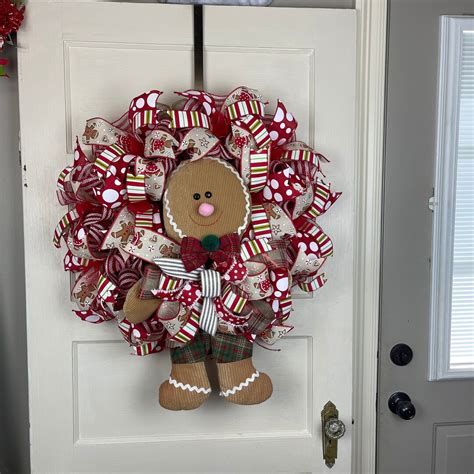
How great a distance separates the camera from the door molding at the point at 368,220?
4.85 feet

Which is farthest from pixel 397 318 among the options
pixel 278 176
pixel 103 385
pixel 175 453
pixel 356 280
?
pixel 103 385

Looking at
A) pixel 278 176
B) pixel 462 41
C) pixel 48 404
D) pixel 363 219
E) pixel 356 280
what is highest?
pixel 462 41

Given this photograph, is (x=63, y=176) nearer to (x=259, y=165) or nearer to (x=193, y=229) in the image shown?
(x=193, y=229)

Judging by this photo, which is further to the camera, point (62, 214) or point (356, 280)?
point (356, 280)

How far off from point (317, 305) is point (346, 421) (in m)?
0.33

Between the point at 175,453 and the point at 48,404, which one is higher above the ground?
the point at 48,404

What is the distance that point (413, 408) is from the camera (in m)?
1.57

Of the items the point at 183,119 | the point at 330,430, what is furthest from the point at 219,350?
the point at 183,119

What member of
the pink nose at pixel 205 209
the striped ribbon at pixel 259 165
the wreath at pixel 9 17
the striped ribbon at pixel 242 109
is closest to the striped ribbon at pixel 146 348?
the pink nose at pixel 205 209

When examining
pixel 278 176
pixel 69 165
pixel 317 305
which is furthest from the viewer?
pixel 317 305

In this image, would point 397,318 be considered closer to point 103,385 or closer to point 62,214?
point 103,385

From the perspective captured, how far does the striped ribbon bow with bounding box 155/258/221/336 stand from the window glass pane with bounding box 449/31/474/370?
28.6 inches

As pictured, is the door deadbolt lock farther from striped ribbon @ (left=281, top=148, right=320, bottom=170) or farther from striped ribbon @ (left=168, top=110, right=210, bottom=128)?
striped ribbon @ (left=168, top=110, right=210, bottom=128)

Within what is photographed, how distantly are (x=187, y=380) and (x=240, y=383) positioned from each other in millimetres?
122
